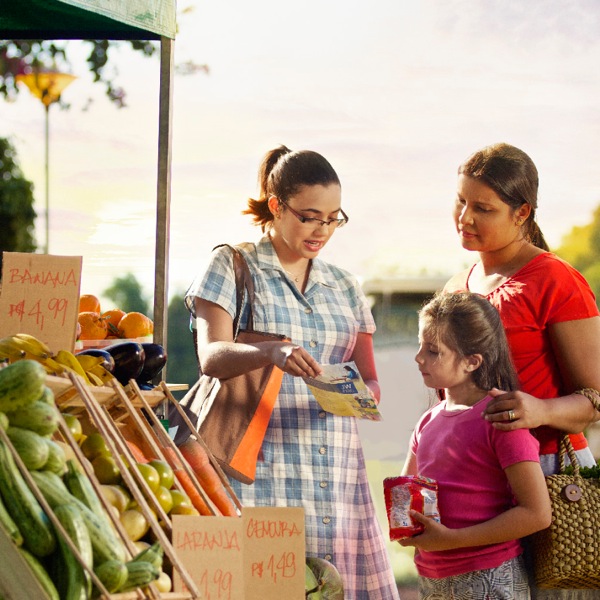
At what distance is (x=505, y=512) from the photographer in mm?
1703

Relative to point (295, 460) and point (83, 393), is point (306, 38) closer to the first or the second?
point (295, 460)

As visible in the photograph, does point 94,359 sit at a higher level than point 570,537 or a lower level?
higher

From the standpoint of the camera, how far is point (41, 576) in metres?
0.92

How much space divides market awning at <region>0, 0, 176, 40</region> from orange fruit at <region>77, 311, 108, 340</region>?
2.04 ft

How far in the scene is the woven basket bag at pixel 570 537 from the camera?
1688mm

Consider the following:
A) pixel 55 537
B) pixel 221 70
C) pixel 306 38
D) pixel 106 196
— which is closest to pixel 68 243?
pixel 106 196

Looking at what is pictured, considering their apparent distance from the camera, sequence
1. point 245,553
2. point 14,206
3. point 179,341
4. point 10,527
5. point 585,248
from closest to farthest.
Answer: point 10,527 < point 245,553 < point 14,206 < point 179,341 < point 585,248

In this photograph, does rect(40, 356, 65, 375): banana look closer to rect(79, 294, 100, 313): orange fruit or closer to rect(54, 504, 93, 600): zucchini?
rect(54, 504, 93, 600): zucchini

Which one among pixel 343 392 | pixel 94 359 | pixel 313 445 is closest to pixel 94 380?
pixel 94 359

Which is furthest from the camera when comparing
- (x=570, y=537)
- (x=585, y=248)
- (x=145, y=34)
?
(x=585, y=248)

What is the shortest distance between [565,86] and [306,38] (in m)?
1.45

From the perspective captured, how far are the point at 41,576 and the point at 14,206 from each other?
4069mm

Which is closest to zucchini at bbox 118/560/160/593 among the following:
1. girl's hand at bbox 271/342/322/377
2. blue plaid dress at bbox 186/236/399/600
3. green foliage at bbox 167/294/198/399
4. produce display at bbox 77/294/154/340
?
girl's hand at bbox 271/342/322/377

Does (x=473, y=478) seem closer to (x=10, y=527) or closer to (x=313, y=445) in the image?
(x=313, y=445)
